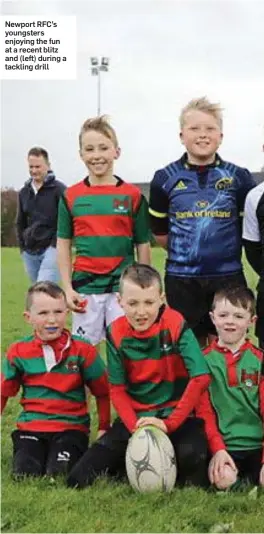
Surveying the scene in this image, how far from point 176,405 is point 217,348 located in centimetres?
45

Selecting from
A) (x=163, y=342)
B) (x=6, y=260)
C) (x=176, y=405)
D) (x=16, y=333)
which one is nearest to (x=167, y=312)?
(x=163, y=342)

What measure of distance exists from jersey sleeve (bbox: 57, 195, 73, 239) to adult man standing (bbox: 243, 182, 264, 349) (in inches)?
50.5

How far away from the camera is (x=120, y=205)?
237 inches

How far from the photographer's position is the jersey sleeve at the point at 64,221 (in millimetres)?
6164

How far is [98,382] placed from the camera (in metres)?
5.79

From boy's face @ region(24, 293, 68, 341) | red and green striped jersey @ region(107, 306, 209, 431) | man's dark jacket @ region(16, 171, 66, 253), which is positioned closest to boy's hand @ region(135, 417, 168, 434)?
red and green striped jersey @ region(107, 306, 209, 431)

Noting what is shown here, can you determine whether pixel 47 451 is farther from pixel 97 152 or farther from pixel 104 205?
pixel 97 152

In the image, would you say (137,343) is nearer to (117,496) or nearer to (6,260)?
(117,496)

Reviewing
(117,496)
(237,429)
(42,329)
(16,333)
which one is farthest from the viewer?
(16,333)

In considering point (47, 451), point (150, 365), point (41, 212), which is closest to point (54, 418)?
point (47, 451)

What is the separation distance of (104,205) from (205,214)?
73 cm

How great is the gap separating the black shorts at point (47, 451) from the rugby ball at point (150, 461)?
545 mm

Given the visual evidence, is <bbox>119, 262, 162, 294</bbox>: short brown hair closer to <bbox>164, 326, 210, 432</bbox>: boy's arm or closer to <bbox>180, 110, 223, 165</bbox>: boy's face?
<bbox>164, 326, 210, 432</bbox>: boy's arm

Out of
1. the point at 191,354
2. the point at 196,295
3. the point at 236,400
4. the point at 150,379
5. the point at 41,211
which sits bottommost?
the point at 236,400
